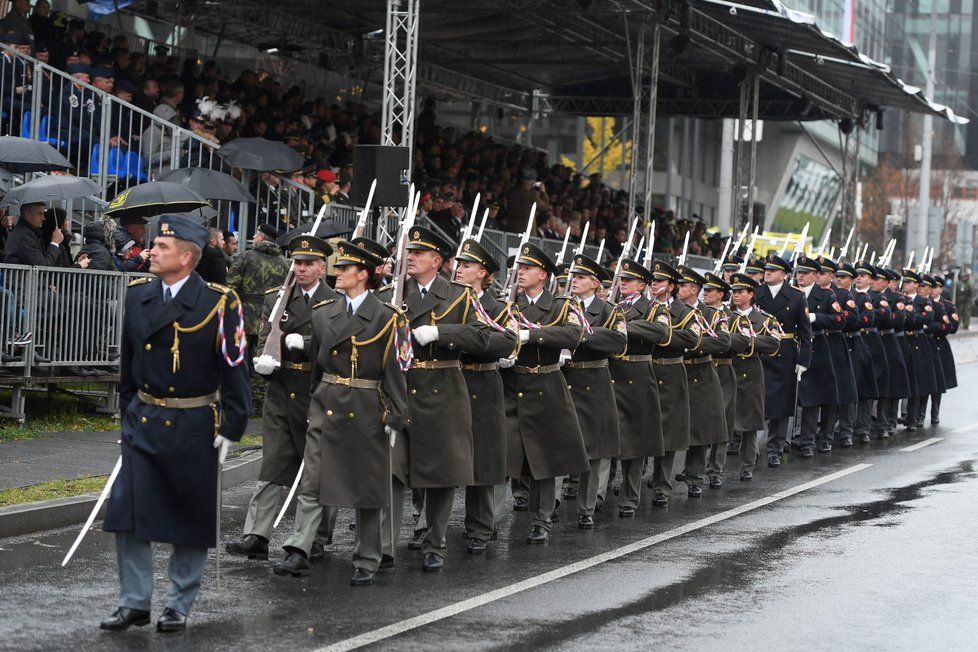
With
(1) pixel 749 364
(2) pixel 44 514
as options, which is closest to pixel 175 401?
(2) pixel 44 514

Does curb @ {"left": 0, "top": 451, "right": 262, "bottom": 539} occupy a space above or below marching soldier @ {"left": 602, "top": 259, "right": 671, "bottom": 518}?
below

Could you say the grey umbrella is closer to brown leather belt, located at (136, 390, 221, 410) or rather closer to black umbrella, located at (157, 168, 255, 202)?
black umbrella, located at (157, 168, 255, 202)

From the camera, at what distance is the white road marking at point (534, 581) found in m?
7.11

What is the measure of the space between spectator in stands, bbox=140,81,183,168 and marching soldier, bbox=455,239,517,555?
784cm

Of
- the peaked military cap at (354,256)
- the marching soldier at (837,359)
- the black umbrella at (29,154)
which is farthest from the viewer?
the marching soldier at (837,359)

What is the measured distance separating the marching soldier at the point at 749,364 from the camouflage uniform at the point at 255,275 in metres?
3.99

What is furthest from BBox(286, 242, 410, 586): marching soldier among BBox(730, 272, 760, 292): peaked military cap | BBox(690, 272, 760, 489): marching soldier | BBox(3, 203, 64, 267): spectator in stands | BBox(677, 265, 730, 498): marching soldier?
BBox(730, 272, 760, 292): peaked military cap

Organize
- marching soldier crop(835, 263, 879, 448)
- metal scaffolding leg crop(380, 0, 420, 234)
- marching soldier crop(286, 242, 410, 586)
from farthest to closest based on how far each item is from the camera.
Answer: marching soldier crop(835, 263, 879, 448), metal scaffolding leg crop(380, 0, 420, 234), marching soldier crop(286, 242, 410, 586)

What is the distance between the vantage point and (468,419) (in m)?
9.36

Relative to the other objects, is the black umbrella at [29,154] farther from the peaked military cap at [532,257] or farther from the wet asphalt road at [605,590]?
the peaked military cap at [532,257]

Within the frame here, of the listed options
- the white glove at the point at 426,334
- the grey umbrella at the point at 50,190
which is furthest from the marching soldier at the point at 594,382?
the grey umbrella at the point at 50,190

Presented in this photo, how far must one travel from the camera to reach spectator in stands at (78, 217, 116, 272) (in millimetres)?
14234

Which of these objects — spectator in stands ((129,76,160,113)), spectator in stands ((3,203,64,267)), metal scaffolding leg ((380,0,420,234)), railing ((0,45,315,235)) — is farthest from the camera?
spectator in stands ((129,76,160,113))

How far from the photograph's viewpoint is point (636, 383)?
12.0m
